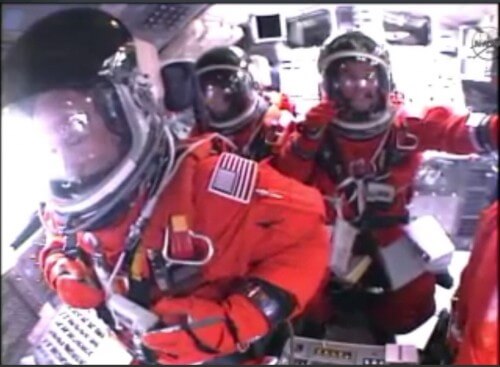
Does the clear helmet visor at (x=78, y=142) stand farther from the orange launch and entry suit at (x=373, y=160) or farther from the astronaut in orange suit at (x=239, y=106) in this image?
the orange launch and entry suit at (x=373, y=160)

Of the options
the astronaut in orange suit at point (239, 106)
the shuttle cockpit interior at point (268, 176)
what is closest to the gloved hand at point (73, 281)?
the shuttle cockpit interior at point (268, 176)

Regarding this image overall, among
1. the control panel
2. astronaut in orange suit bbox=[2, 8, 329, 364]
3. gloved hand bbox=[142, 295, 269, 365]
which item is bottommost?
the control panel

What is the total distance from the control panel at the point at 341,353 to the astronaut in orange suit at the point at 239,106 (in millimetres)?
252

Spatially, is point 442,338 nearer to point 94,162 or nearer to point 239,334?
point 239,334

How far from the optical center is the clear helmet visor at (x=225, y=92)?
1106 mm

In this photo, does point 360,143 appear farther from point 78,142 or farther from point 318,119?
point 78,142

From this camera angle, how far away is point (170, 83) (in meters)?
1.09

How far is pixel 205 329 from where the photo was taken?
43.5 inches

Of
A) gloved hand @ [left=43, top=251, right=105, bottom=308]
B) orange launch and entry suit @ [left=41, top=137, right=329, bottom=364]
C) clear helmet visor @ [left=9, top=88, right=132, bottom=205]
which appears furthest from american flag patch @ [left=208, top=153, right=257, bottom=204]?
gloved hand @ [left=43, top=251, right=105, bottom=308]

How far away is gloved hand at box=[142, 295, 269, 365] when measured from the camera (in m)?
1.11

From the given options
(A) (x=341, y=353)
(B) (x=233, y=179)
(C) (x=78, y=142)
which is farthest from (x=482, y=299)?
(C) (x=78, y=142)

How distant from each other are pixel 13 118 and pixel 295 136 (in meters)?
0.35

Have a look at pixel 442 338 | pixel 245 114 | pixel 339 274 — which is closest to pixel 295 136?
pixel 245 114

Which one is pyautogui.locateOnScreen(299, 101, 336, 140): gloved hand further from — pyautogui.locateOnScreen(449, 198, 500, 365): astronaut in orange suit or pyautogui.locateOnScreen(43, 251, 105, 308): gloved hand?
pyautogui.locateOnScreen(43, 251, 105, 308): gloved hand
